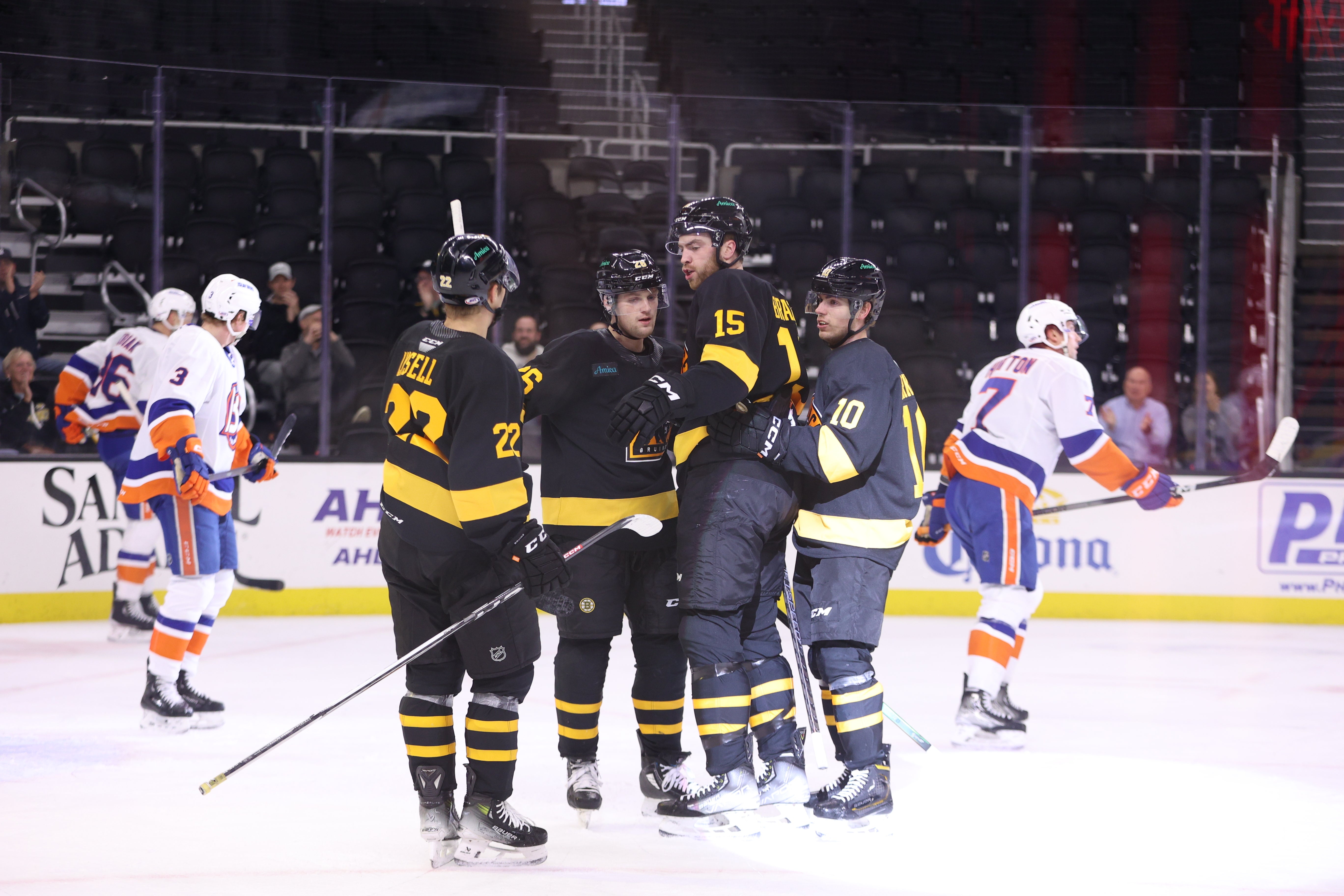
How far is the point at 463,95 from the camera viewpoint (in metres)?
8.44

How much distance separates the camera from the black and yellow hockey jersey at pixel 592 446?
3461 mm

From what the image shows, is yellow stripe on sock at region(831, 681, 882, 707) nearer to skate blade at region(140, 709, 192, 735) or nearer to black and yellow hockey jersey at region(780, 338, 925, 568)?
black and yellow hockey jersey at region(780, 338, 925, 568)

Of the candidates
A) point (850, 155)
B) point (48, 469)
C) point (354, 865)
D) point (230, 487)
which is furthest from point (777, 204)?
point (354, 865)

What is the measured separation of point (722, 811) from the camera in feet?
10.9

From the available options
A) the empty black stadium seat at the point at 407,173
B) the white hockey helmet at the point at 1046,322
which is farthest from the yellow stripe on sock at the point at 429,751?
the empty black stadium seat at the point at 407,173

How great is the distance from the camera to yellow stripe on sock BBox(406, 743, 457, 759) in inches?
119

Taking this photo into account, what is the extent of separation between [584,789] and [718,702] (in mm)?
412

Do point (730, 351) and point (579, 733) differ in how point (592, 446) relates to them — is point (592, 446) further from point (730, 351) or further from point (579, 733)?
point (579, 733)

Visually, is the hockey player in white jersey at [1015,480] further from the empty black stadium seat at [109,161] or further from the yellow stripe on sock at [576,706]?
the empty black stadium seat at [109,161]

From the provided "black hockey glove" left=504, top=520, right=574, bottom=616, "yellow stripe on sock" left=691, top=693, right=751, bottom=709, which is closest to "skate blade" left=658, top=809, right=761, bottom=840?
"yellow stripe on sock" left=691, top=693, right=751, bottom=709

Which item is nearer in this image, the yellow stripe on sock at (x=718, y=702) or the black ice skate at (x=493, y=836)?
the black ice skate at (x=493, y=836)

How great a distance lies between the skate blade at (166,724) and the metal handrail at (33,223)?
3.74 metres

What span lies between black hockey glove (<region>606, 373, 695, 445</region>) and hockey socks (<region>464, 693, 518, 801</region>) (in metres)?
0.64

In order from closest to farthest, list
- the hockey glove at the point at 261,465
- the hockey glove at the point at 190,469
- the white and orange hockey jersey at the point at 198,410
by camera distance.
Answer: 1. the hockey glove at the point at 190,469
2. the white and orange hockey jersey at the point at 198,410
3. the hockey glove at the point at 261,465
